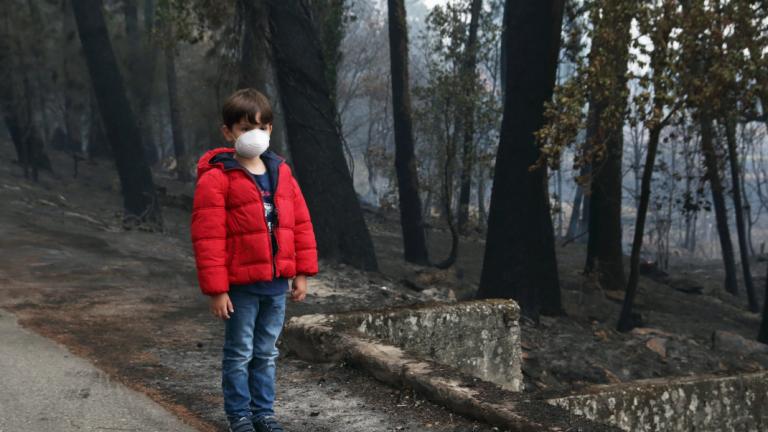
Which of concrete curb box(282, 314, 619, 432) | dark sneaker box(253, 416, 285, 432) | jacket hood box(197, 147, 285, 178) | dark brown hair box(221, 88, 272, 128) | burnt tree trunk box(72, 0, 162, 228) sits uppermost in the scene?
burnt tree trunk box(72, 0, 162, 228)

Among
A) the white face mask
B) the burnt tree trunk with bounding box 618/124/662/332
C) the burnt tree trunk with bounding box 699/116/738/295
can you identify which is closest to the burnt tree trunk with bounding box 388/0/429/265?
the burnt tree trunk with bounding box 699/116/738/295

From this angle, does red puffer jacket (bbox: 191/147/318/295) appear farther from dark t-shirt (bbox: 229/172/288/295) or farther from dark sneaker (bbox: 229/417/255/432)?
dark sneaker (bbox: 229/417/255/432)

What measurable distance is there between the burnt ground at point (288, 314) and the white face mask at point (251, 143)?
60.4 inches

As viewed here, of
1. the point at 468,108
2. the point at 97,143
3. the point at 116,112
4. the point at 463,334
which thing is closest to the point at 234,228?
the point at 463,334

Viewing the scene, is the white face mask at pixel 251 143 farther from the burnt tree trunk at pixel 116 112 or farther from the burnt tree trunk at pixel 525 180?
the burnt tree trunk at pixel 116 112

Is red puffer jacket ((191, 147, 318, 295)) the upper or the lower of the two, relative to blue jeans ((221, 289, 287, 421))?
upper

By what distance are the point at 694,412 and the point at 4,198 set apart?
1619 cm

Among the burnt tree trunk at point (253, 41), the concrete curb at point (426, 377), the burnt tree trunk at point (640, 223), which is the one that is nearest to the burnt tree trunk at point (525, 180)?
the burnt tree trunk at point (640, 223)

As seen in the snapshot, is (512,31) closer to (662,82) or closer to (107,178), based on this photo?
(662,82)

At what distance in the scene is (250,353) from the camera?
4598 mm

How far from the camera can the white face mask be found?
441cm

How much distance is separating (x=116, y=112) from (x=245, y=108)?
1629cm

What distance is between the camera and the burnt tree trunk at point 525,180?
12.8m

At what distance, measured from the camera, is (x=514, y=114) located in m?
13.0
